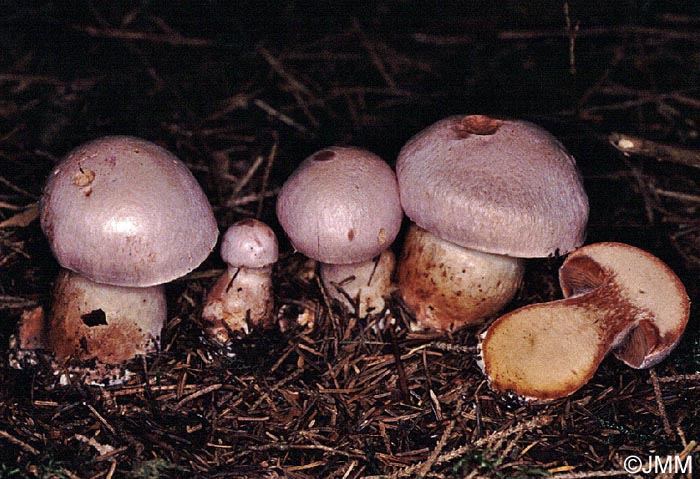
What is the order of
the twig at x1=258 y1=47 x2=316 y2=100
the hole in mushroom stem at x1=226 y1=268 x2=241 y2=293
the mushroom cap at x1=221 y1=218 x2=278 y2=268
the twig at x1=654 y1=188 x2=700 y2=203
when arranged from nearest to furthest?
1. the mushroom cap at x1=221 y1=218 x2=278 y2=268
2. the hole in mushroom stem at x1=226 y1=268 x2=241 y2=293
3. the twig at x1=654 y1=188 x2=700 y2=203
4. the twig at x1=258 y1=47 x2=316 y2=100

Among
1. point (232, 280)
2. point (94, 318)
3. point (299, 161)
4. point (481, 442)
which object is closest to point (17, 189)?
point (94, 318)

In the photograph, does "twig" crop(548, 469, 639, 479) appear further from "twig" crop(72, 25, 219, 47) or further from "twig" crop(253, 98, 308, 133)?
"twig" crop(72, 25, 219, 47)

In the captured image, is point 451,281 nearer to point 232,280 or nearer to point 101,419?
point 232,280

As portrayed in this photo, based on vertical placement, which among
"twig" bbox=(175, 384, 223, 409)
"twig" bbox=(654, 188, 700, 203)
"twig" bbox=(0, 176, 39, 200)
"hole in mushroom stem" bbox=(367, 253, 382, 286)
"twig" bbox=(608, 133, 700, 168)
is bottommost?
"twig" bbox=(175, 384, 223, 409)

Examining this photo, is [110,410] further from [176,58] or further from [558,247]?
[176,58]

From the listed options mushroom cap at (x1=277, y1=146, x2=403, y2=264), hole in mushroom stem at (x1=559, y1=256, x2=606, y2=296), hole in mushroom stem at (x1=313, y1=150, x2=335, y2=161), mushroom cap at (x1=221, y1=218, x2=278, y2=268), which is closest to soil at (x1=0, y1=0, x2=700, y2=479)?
hole in mushroom stem at (x1=559, y1=256, x2=606, y2=296)

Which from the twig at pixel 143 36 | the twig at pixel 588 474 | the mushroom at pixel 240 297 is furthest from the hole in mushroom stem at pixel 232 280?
the twig at pixel 143 36

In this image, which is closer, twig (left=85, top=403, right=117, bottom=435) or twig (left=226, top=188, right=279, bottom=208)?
twig (left=85, top=403, right=117, bottom=435)
